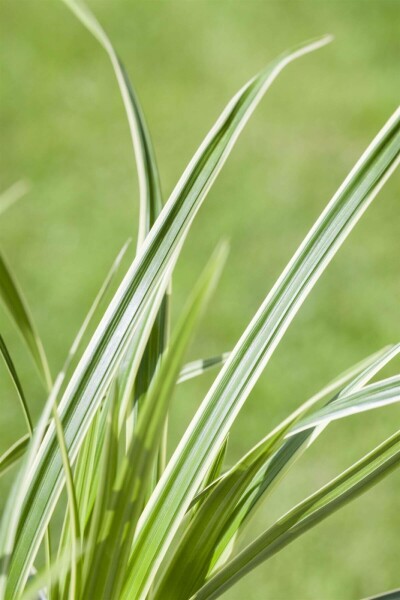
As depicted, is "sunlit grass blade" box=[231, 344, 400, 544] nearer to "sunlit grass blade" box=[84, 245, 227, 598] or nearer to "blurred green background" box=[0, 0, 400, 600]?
"sunlit grass blade" box=[84, 245, 227, 598]

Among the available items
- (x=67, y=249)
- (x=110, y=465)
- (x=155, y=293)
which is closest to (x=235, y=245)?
(x=67, y=249)

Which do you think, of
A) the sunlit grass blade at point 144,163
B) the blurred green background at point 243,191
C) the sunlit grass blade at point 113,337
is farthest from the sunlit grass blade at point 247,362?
the blurred green background at point 243,191

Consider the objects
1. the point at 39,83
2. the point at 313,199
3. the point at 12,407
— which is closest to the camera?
the point at 12,407

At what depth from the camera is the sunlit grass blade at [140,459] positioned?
15.1 inches

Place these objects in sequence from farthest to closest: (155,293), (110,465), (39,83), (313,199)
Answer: (39,83) < (313,199) < (155,293) < (110,465)

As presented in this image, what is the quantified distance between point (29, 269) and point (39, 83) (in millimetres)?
540

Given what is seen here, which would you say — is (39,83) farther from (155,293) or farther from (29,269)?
(155,293)

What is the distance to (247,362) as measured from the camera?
0.60 meters

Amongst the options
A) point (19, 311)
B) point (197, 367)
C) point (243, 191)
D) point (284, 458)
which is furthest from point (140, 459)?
point (243, 191)

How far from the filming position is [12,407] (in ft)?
4.33

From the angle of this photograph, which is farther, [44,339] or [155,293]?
[44,339]

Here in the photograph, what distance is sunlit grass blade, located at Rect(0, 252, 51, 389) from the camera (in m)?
0.44

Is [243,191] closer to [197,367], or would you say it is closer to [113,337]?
[197,367]

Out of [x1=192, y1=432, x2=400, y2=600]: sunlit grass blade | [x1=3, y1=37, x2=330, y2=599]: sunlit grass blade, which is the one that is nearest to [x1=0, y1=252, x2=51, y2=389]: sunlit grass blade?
[x1=3, y1=37, x2=330, y2=599]: sunlit grass blade
